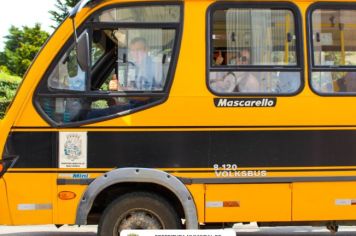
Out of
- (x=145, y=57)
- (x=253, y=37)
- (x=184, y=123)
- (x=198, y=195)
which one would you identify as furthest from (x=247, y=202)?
(x=145, y=57)

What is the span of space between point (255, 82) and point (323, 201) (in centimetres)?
142

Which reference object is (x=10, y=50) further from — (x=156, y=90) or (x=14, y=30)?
(x=156, y=90)

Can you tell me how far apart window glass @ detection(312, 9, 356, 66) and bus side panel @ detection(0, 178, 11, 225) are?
349cm

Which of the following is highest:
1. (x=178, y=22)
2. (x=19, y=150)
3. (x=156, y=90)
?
(x=178, y=22)

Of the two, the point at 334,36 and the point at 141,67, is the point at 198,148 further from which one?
the point at 334,36

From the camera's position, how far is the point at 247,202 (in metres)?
5.90

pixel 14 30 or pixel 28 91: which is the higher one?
pixel 14 30

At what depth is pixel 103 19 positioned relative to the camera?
5973mm

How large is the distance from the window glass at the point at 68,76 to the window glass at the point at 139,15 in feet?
1.66

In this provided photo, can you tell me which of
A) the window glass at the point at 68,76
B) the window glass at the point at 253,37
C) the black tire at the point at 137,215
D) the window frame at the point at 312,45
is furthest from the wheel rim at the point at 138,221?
the window frame at the point at 312,45

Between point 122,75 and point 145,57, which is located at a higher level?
point 145,57

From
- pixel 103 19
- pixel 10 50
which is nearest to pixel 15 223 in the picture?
pixel 103 19

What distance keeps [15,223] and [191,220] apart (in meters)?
1.78

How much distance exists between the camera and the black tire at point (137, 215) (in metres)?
5.88
